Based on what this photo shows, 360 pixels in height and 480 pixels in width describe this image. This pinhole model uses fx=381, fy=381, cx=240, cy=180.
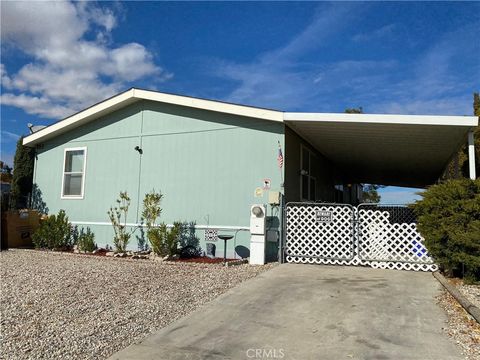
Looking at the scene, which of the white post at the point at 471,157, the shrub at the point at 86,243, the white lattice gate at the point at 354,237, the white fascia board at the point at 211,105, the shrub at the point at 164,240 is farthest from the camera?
the shrub at the point at 86,243

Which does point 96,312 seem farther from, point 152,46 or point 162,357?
point 152,46

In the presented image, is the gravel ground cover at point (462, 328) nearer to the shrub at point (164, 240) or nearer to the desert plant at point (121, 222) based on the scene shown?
the shrub at point (164, 240)

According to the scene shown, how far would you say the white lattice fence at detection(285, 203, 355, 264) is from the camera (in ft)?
26.9

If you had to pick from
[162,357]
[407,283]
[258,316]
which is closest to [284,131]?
[407,283]

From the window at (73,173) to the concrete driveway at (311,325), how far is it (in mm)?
7691

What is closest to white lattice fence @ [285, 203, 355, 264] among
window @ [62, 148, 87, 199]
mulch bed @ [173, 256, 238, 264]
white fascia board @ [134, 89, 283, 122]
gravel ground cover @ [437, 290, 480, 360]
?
mulch bed @ [173, 256, 238, 264]

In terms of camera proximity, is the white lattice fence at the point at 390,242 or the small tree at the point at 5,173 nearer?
the white lattice fence at the point at 390,242

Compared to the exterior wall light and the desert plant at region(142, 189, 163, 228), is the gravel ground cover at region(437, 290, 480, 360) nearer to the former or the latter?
the exterior wall light

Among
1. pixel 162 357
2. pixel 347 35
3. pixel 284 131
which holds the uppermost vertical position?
pixel 347 35

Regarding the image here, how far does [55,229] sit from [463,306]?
9999mm

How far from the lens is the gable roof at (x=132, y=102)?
8.77 meters

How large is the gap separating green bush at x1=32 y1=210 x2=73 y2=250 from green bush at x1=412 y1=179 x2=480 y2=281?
925cm

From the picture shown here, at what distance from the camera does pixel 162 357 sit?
3383 millimetres

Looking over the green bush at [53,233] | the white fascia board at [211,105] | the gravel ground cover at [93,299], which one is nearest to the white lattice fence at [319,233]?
the gravel ground cover at [93,299]
